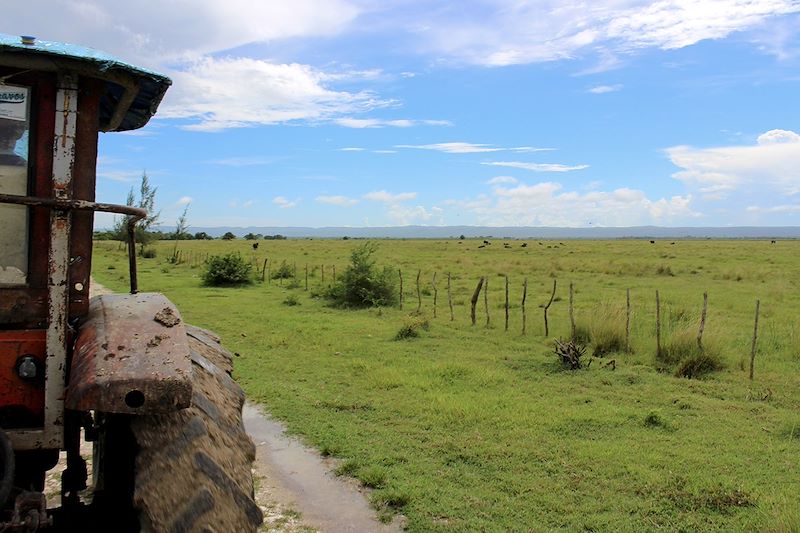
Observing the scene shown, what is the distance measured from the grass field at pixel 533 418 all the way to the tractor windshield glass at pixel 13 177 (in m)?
3.41

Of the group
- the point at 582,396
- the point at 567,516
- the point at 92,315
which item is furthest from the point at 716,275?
the point at 92,315

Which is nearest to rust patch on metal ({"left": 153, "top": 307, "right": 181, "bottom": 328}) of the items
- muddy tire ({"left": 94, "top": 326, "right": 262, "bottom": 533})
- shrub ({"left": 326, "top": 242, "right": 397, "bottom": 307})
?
muddy tire ({"left": 94, "top": 326, "right": 262, "bottom": 533})

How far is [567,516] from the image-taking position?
16.9 ft

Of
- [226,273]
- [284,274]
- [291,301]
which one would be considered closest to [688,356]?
[291,301]

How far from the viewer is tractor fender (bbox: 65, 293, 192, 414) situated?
262 centimetres

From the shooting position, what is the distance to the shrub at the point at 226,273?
24672 mm

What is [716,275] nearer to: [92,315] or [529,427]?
[529,427]

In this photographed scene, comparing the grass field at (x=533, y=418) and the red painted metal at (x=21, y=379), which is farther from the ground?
the red painted metal at (x=21, y=379)

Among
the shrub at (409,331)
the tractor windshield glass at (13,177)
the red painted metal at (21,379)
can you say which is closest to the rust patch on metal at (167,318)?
the red painted metal at (21,379)

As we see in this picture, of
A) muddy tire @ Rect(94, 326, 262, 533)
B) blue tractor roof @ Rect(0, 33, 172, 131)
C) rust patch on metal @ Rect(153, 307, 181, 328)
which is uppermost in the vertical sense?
blue tractor roof @ Rect(0, 33, 172, 131)

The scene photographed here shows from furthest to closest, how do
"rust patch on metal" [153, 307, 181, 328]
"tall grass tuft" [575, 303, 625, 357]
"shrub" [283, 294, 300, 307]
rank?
1. "shrub" [283, 294, 300, 307]
2. "tall grass tuft" [575, 303, 625, 357]
3. "rust patch on metal" [153, 307, 181, 328]

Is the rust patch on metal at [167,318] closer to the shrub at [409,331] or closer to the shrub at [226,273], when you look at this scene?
the shrub at [409,331]

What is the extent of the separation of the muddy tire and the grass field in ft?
7.95

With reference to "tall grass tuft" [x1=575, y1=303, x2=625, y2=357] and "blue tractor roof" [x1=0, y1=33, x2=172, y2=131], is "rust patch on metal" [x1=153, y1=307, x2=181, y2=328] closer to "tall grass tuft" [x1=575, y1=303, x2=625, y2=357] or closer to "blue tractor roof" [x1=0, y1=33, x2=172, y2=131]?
"blue tractor roof" [x1=0, y1=33, x2=172, y2=131]
